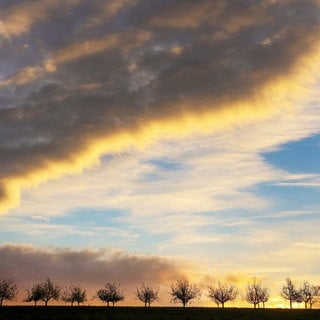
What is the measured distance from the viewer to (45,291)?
175625mm

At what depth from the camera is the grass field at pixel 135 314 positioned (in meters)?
105

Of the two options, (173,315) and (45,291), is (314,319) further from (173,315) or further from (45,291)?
(45,291)

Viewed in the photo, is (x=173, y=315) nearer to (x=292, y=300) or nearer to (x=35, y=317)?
(x=35, y=317)

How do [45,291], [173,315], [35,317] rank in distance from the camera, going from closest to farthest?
[35,317] < [173,315] < [45,291]

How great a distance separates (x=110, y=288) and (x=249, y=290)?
47.9 meters

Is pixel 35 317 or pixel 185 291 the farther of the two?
pixel 185 291

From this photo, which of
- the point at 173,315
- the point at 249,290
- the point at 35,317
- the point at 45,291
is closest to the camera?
the point at 35,317

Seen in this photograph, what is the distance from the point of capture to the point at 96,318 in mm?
105000

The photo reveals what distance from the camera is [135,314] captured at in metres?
111

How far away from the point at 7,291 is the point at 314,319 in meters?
108

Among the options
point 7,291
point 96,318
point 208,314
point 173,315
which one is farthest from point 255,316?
point 7,291

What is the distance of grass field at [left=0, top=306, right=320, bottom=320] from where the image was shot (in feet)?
344

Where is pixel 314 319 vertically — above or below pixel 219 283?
below

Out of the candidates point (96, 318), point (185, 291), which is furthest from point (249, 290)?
point (96, 318)
